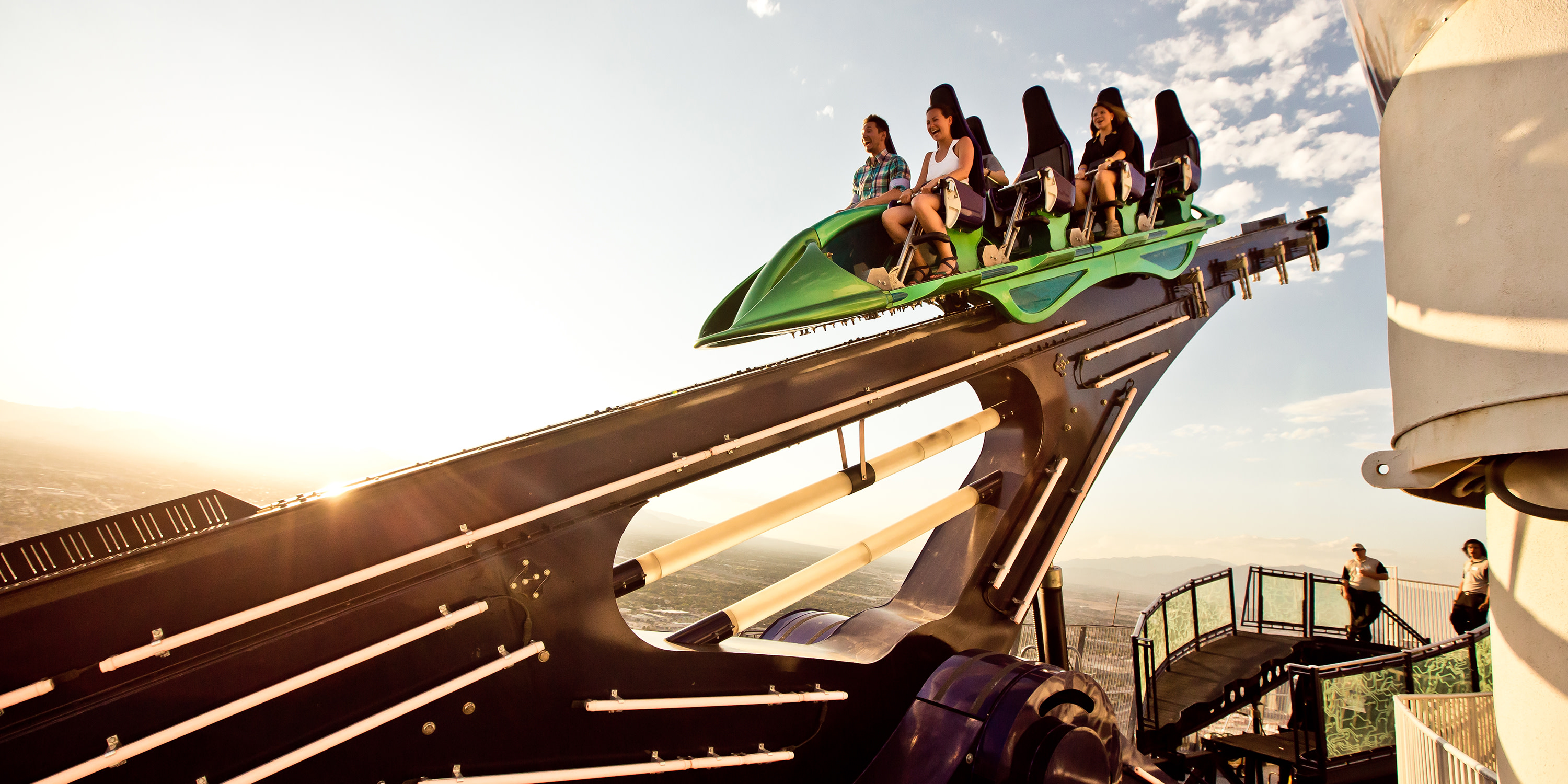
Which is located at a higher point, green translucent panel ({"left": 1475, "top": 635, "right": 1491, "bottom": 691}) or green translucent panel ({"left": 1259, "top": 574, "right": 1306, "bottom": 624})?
green translucent panel ({"left": 1475, "top": 635, "right": 1491, "bottom": 691})

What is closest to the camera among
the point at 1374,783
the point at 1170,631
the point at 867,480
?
the point at 867,480

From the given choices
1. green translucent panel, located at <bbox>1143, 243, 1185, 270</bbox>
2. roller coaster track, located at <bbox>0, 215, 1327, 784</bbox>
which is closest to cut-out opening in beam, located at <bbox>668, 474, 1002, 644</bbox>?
roller coaster track, located at <bbox>0, 215, 1327, 784</bbox>

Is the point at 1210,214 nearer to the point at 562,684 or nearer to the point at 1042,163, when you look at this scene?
the point at 1042,163

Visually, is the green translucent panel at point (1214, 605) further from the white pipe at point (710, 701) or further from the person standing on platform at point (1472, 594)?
the white pipe at point (710, 701)

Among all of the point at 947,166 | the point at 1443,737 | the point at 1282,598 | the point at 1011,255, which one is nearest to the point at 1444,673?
the point at 1443,737

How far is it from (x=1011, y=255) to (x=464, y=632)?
174 inches

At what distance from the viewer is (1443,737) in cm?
570

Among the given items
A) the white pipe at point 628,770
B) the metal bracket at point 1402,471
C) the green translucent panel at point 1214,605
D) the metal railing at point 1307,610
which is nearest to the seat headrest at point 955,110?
the metal bracket at point 1402,471

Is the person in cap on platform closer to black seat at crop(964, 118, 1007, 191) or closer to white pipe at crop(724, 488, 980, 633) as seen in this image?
black seat at crop(964, 118, 1007, 191)

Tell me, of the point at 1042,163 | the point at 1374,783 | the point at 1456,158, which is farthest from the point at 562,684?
the point at 1374,783

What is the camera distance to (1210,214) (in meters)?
6.92

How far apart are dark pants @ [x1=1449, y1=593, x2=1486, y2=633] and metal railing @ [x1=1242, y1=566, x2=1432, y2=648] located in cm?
155

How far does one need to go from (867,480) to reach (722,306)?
4.85ft

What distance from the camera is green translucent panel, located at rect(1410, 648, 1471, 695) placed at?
7457 millimetres
